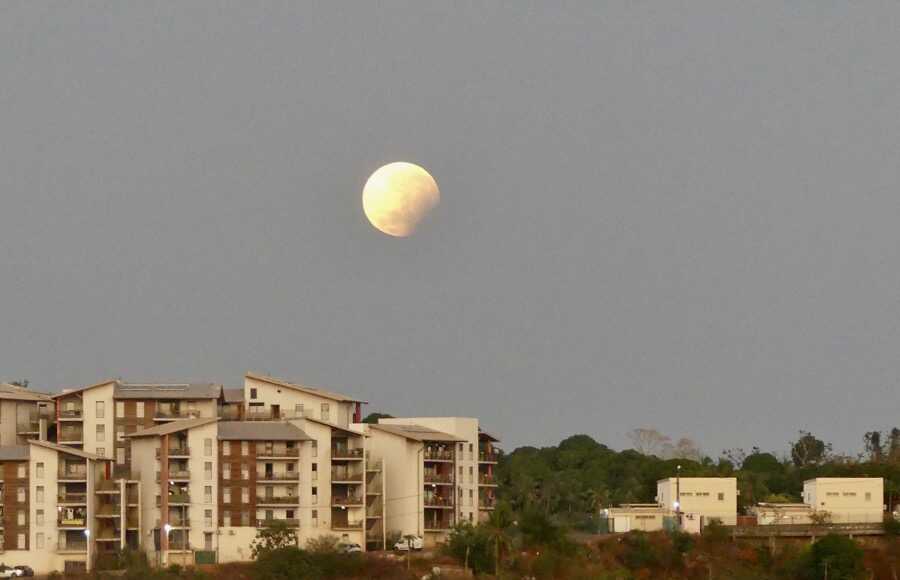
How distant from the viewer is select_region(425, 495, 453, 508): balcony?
118 m

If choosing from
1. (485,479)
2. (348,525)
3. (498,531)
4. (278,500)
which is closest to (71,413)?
(278,500)

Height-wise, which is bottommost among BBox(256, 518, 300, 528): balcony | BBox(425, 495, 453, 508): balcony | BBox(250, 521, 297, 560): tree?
BBox(250, 521, 297, 560): tree

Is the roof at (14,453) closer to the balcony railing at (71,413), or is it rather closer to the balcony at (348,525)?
the balcony railing at (71,413)

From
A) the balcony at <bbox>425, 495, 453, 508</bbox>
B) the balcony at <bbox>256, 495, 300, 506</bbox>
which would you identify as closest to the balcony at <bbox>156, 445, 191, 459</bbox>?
the balcony at <bbox>256, 495, 300, 506</bbox>

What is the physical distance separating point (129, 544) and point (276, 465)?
9.71m

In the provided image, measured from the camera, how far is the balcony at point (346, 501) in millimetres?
113000

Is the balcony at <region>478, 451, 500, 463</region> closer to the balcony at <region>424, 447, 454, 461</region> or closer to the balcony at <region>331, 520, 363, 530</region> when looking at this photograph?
the balcony at <region>424, 447, 454, 461</region>

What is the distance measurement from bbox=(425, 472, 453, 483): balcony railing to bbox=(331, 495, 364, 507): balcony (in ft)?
22.4

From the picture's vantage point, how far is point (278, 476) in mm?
112250

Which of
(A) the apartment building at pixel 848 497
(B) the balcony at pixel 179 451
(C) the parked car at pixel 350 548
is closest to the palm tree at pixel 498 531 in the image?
(C) the parked car at pixel 350 548

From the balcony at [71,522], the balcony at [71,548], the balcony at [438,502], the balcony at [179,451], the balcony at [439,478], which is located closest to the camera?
the balcony at [71,548]

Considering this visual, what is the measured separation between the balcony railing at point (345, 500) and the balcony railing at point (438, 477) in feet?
22.4

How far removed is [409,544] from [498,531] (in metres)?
9.04

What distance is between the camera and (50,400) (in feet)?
406
